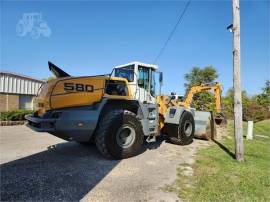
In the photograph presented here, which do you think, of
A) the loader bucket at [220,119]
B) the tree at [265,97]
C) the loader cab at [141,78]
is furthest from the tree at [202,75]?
the loader cab at [141,78]

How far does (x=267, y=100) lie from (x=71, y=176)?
3355 centimetres

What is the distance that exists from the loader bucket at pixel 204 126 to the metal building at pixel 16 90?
13.6 metres

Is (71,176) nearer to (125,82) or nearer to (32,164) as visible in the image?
(32,164)

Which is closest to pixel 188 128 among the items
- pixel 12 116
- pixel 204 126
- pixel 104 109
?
pixel 204 126

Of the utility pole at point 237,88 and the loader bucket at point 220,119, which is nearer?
the utility pole at point 237,88

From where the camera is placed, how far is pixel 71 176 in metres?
4.61

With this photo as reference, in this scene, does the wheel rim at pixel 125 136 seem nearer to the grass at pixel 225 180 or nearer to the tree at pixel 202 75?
the grass at pixel 225 180

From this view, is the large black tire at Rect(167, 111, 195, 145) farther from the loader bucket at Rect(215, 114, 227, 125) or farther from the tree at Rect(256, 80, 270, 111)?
the tree at Rect(256, 80, 270, 111)

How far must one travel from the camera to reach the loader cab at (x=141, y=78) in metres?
6.96

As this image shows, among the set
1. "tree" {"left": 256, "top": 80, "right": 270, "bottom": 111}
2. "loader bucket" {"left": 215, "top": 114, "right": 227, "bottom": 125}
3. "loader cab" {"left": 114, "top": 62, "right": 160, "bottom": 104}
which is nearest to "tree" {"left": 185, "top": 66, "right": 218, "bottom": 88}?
"tree" {"left": 256, "top": 80, "right": 270, "bottom": 111}

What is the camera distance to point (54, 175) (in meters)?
4.61

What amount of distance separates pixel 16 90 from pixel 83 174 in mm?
14983

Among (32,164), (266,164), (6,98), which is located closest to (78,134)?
(32,164)

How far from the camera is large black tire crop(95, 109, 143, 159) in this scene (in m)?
5.65
